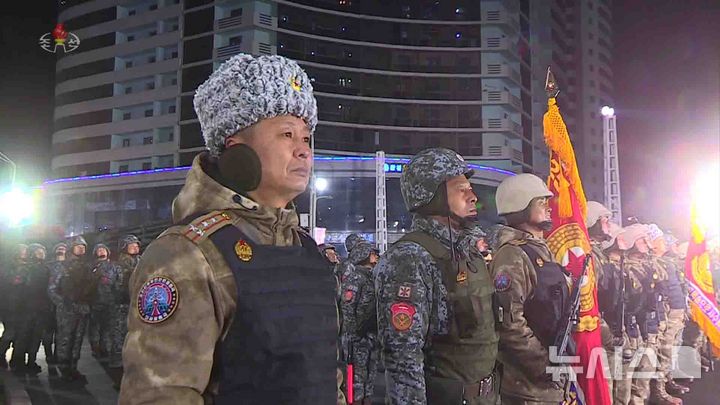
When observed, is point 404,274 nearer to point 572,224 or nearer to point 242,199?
point 242,199

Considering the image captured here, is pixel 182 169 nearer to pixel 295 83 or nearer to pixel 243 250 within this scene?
pixel 295 83

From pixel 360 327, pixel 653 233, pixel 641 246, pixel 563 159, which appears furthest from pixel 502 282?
pixel 653 233

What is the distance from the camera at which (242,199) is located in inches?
74.6

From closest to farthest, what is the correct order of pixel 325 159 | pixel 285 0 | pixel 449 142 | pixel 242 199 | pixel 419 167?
pixel 242 199 < pixel 419 167 < pixel 325 159 < pixel 285 0 < pixel 449 142

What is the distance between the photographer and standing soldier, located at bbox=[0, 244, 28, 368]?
421 inches

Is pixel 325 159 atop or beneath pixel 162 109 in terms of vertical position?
beneath

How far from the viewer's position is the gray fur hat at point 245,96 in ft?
6.54

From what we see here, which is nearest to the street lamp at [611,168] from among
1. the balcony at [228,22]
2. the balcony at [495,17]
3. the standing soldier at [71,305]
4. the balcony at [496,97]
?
the standing soldier at [71,305]

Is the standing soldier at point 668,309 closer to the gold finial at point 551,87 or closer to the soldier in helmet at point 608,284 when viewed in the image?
the soldier in helmet at point 608,284

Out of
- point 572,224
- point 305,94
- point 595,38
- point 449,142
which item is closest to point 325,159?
point 449,142

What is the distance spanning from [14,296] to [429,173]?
32.2 feet

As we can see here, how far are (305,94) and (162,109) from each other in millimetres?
47840

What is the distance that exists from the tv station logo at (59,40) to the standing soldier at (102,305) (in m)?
42.9

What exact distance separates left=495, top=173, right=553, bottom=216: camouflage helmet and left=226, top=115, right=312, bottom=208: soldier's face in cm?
333
